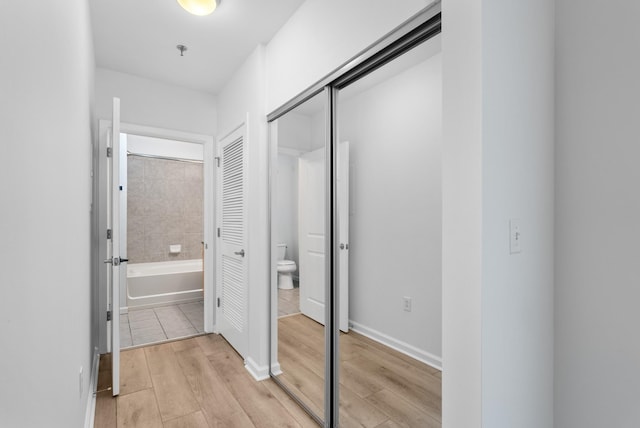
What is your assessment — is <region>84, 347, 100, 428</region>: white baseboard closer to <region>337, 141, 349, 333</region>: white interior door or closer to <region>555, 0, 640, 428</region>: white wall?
<region>337, 141, 349, 333</region>: white interior door

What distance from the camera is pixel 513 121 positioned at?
115 centimetres

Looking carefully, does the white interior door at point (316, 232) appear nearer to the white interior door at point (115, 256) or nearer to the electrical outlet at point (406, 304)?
the electrical outlet at point (406, 304)

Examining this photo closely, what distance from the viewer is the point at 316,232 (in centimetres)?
200

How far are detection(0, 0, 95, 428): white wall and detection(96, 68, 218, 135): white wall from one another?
186 centimetres

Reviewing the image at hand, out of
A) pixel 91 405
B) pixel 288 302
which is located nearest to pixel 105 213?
pixel 91 405

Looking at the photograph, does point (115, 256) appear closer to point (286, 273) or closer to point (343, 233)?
point (286, 273)

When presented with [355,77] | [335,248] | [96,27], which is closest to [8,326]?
[335,248]

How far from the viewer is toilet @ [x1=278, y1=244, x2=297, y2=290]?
226cm

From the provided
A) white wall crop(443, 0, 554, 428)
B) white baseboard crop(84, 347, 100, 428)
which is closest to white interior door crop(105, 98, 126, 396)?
white baseboard crop(84, 347, 100, 428)

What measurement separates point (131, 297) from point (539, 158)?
4627mm

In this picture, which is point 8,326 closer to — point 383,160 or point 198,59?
point 383,160

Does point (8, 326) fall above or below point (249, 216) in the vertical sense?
below

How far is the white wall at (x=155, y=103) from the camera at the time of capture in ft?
9.75

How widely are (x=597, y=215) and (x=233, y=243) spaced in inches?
102
